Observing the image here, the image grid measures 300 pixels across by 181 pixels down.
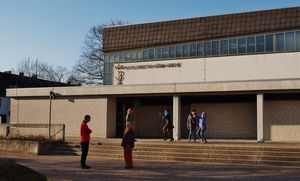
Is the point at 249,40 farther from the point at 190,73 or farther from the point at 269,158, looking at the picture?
the point at 269,158

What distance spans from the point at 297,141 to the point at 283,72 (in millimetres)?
8581

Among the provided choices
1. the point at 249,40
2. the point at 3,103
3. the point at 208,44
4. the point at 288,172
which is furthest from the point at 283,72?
the point at 3,103

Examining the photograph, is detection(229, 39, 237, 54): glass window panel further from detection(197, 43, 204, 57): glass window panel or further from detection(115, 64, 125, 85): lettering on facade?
detection(115, 64, 125, 85): lettering on facade

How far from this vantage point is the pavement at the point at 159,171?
13.9 m

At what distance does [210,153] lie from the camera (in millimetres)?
19531

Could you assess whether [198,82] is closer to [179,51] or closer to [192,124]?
[192,124]

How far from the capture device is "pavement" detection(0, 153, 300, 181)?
45.5 ft

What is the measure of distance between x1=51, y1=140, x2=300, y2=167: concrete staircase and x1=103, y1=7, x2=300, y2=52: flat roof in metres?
16.3

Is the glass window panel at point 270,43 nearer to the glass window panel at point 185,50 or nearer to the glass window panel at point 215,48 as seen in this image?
the glass window panel at point 215,48

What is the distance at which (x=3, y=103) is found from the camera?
64312mm

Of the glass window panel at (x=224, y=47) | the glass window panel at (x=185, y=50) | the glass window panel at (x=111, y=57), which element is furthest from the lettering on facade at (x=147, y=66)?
the glass window panel at (x=224, y=47)

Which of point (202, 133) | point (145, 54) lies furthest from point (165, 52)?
point (202, 133)

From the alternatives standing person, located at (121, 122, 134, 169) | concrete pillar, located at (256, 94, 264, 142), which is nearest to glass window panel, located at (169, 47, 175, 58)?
concrete pillar, located at (256, 94, 264, 142)

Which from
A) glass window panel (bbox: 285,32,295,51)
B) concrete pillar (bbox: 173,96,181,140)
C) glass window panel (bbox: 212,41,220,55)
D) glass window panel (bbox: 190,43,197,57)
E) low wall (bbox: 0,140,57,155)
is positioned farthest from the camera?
glass window panel (bbox: 190,43,197,57)
